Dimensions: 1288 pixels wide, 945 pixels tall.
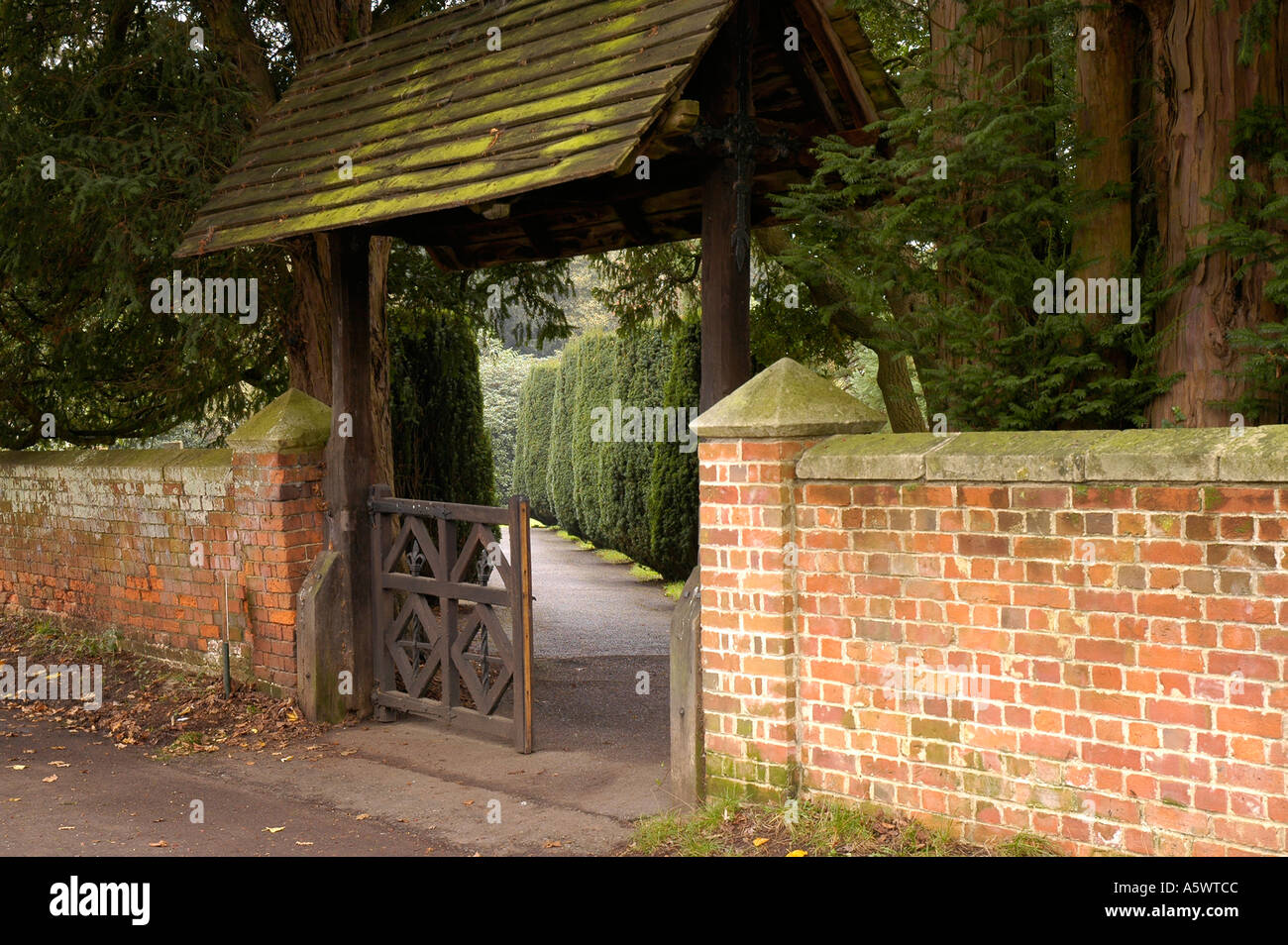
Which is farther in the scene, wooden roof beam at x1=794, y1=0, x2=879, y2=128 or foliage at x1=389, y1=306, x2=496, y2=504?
foliage at x1=389, y1=306, x2=496, y2=504

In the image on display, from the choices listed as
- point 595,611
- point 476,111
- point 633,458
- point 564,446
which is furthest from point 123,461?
point 564,446

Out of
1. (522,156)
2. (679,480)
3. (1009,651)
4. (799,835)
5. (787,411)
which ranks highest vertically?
(522,156)

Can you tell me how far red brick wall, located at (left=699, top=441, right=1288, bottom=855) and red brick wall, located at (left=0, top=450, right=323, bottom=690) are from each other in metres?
3.59

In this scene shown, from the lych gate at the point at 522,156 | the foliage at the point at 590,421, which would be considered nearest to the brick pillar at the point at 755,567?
the lych gate at the point at 522,156

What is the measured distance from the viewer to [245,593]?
7926 millimetres

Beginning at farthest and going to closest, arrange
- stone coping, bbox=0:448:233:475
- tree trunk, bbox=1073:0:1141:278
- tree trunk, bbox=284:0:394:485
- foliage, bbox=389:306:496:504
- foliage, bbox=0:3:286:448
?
1. foliage, bbox=389:306:496:504
2. tree trunk, bbox=284:0:394:485
3. foliage, bbox=0:3:286:448
4. stone coping, bbox=0:448:233:475
5. tree trunk, bbox=1073:0:1141:278

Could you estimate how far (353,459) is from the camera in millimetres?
7562

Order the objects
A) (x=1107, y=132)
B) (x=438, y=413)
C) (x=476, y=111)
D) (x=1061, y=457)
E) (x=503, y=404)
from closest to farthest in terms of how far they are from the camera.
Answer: (x=1061, y=457) → (x=1107, y=132) → (x=476, y=111) → (x=438, y=413) → (x=503, y=404)

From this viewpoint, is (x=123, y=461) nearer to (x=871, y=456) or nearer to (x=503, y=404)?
(x=871, y=456)

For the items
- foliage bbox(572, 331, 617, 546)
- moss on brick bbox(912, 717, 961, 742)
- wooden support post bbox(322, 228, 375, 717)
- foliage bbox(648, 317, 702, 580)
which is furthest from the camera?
foliage bbox(572, 331, 617, 546)

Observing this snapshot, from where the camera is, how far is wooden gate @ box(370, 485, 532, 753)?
649 cm

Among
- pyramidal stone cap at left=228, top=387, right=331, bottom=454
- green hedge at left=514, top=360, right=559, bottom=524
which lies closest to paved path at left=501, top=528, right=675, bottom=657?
pyramidal stone cap at left=228, top=387, right=331, bottom=454

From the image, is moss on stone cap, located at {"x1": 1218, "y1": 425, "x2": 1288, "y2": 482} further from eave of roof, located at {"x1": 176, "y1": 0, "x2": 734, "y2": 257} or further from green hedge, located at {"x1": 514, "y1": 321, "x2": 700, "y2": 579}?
green hedge, located at {"x1": 514, "y1": 321, "x2": 700, "y2": 579}

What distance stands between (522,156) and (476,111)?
968mm
